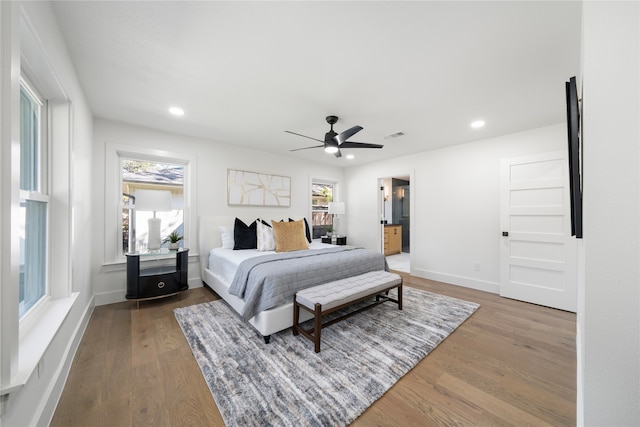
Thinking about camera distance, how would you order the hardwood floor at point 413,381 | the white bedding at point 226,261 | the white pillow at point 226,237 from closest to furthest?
the hardwood floor at point 413,381, the white bedding at point 226,261, the white pillow at point 226,237

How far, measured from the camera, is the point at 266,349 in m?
2.07

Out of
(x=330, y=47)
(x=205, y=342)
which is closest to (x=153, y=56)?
(x=330, y=47)

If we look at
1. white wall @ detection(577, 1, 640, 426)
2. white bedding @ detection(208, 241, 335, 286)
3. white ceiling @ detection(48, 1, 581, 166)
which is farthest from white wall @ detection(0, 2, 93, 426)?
white wall @ detection(577, 1, 640, 426)

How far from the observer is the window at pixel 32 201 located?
1.40 meters

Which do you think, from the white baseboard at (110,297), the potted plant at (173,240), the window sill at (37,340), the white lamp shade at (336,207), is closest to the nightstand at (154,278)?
the potted plant at (173,240)

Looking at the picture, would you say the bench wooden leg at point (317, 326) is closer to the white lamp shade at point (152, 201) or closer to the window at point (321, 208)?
the white lamp shade at point (152, 201)

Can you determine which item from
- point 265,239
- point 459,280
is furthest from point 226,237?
point 459,280

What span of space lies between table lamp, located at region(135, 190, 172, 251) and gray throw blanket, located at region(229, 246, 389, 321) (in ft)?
4.66

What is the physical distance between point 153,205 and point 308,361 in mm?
2689

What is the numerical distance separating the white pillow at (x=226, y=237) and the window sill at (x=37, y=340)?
198 cm

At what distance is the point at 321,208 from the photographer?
18.8 ft

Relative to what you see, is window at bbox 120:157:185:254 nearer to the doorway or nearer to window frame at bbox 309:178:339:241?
window frame at bbox 309:178:339:241

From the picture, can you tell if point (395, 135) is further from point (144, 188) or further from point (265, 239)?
point (144, 188)

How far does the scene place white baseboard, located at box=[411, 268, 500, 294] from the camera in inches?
143
